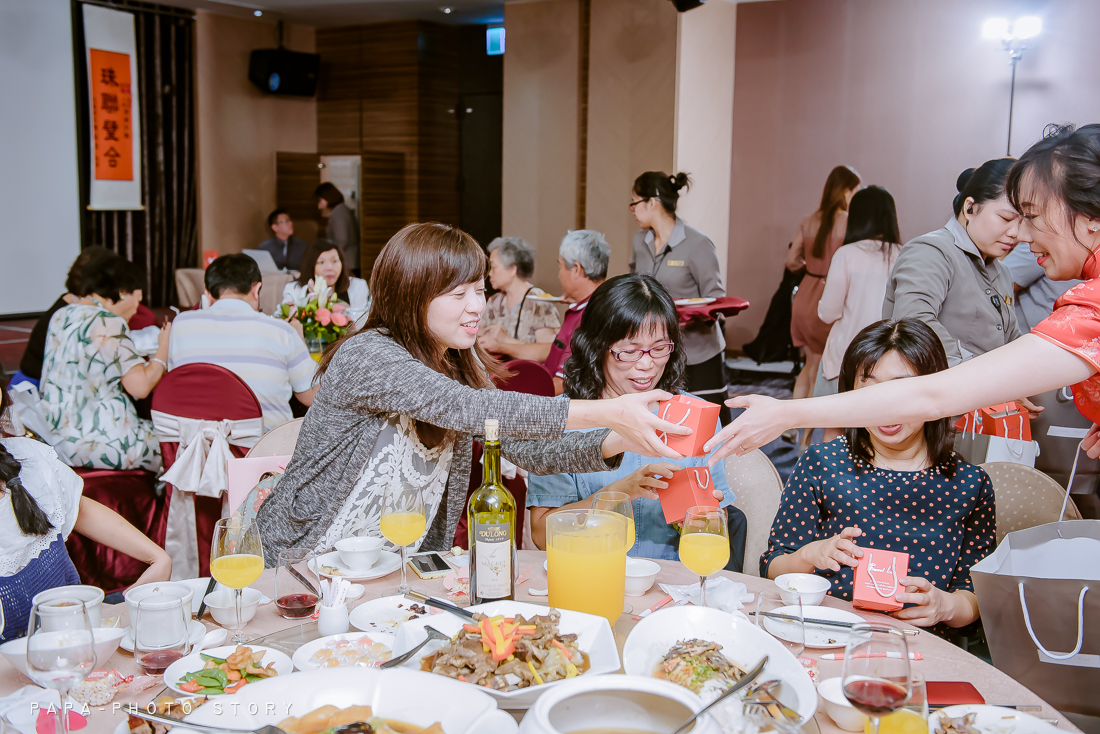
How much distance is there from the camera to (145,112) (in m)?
9.49

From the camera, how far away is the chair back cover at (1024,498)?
6.56ft

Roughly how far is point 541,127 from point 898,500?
6331 mm

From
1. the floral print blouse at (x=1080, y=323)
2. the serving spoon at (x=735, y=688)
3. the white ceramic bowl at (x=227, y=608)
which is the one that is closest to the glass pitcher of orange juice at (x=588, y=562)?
the serving spoon at (x=735, y=688)

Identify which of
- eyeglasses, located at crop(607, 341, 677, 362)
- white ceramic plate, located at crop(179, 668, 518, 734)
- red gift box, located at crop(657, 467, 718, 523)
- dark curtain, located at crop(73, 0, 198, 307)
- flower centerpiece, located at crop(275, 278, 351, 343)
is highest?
dark curtain, located at crop(73, 0, 198, 307)

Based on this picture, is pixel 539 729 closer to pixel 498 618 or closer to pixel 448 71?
pixel 498 618

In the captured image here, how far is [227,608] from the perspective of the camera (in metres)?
1.35

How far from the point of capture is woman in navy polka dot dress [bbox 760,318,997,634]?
1.74 metres

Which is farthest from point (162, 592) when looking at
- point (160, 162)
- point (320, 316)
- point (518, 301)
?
point (160, 162)

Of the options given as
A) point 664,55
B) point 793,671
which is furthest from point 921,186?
point 793,671

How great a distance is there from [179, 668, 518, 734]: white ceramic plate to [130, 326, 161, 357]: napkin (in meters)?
3.25

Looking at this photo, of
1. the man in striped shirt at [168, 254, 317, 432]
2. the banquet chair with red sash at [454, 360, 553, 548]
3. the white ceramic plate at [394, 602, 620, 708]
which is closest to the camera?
the white ceramic plate at [394, 602, 620, 708]

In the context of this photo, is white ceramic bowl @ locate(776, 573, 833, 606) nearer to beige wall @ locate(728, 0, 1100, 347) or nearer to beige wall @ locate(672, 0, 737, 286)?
beige wall @ locate(672, 0, 737, 286)

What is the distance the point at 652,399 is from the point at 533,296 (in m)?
3.09

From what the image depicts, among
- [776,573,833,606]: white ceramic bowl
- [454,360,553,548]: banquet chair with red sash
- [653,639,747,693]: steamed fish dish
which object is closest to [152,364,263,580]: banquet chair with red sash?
[454,360,553,548]: banquet chair with red sash
